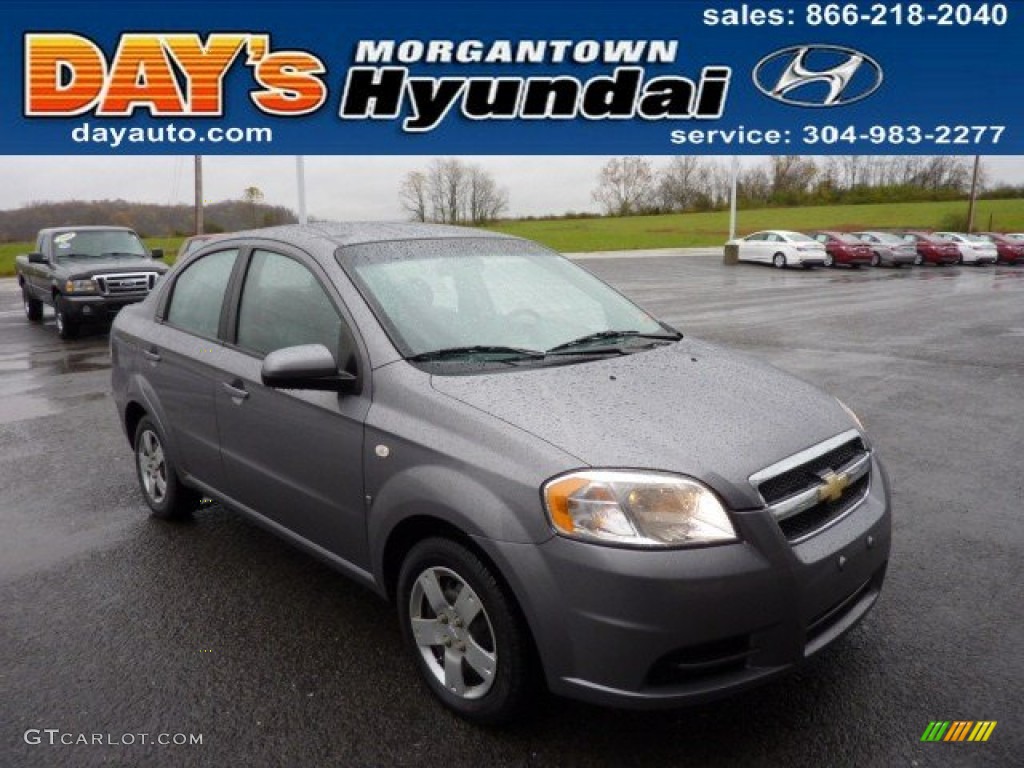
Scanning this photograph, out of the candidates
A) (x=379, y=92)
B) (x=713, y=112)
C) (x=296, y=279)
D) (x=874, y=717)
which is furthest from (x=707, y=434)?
(x=713, y=112)

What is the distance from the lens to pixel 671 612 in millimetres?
2334

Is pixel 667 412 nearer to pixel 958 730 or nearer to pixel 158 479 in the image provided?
pixel 958 730

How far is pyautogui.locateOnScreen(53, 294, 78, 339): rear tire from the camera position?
44.3ft

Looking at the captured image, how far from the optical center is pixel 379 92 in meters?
17.3

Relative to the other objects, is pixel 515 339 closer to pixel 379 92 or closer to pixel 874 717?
pixel 874 717

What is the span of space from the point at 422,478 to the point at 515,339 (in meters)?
0.85

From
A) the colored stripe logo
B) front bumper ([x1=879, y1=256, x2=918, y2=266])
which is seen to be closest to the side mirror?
the colored stripe logo

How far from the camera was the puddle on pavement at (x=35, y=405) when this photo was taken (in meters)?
7.67

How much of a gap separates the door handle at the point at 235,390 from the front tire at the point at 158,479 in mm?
954

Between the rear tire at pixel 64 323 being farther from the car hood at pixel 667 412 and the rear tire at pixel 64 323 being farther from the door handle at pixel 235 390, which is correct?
the car hood at pixel 667 412

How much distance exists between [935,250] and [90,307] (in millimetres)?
36875

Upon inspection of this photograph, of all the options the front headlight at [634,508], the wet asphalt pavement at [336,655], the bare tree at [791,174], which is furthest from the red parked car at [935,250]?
the bare tree at [791,174]

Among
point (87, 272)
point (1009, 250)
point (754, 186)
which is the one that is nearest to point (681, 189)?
point (754, 186)

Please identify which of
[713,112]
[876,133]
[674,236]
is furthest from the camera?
[674,236]
